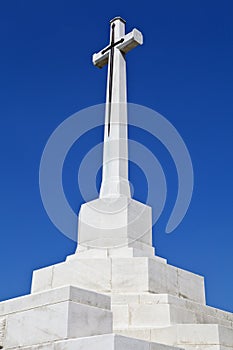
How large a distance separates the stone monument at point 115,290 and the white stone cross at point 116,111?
26mm

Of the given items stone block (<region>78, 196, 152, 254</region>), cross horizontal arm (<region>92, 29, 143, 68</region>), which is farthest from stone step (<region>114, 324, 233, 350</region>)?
cross horizontal arm (<region>92, 29, 143, 68</region>)

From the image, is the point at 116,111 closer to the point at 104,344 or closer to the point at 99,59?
the point at 99,59

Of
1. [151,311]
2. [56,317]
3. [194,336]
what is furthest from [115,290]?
[56,317]

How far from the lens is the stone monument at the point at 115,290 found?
212 inches

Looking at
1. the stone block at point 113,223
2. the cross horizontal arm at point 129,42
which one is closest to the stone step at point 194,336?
the stone block at point 113,223

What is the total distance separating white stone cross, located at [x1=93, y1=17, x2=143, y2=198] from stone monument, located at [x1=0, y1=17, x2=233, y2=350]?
0.03m

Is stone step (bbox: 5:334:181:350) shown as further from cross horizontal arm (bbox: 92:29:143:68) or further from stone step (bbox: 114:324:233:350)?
cross horizontal arm (bbox: 92:29:143:68)

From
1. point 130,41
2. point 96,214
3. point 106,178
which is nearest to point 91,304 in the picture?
point 96,214

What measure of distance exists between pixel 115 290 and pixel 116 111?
4716 mm

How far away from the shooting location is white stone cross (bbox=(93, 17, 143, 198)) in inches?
397

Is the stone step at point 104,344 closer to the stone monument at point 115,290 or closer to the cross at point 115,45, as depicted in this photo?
the stone monument at point 115,290

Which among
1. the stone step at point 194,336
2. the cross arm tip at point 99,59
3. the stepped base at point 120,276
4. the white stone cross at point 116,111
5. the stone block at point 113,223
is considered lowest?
the stone step at point 194,336

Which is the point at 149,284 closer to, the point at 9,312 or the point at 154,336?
the point at 154,336

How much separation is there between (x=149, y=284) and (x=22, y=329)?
9.55 ft
